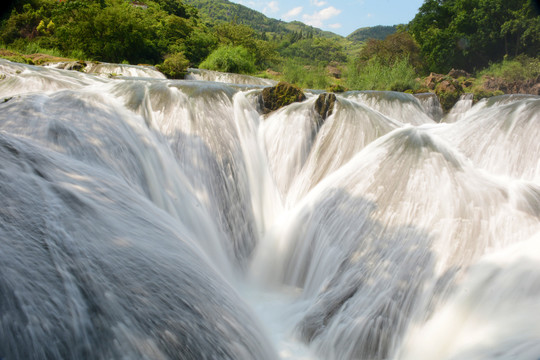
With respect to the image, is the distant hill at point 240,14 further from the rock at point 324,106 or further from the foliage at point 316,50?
the rock at point 324,106

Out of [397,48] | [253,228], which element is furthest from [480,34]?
[253,228]

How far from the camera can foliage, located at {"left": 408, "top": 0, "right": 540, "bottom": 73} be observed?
23.9 metres

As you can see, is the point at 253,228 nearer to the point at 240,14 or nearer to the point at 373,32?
the point at 240,14

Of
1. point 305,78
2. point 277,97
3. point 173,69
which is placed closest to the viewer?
point 277,97

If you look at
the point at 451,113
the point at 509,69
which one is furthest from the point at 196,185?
the point at 509,69

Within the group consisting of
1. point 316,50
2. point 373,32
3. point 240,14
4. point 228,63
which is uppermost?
point 373,32

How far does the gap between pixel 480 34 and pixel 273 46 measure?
17.2 m

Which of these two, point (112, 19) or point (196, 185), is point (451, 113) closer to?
point (196, 185)

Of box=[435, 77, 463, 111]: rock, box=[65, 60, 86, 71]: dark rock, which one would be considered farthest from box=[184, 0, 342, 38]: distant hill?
box=[435, 77, 463, 111]: rock

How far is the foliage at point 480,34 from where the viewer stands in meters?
23.9

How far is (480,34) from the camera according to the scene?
24891 millimetres

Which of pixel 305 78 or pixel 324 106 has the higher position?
pixel 305 78

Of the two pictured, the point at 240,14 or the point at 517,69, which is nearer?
the point at 517,69

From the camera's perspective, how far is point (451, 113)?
976 cm
